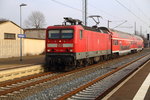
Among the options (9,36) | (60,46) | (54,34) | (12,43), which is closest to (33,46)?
(12,43)

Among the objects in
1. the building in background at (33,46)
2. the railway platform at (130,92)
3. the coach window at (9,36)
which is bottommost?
the railway platform at (130,92)

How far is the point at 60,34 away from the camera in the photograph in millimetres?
15414

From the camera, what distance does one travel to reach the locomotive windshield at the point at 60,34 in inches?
595

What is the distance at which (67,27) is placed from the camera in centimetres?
1523

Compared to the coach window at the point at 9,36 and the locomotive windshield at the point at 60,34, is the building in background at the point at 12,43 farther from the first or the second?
the locomotive windshield at the point at 60,34

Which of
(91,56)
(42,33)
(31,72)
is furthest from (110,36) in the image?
(42,33)

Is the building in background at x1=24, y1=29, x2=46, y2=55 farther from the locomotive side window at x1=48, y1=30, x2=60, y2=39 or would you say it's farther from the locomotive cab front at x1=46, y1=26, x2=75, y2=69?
the locomotive cab front at x1=46, y1=26, x2=75, y2=69

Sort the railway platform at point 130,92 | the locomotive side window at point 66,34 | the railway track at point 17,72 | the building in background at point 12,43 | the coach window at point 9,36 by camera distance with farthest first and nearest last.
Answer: the coach window at point 9,36 → the building in background at point 12,43 → the locomotive side window at point 66,34 → the railway track at point 17,72 → the railway platform at point 130,92

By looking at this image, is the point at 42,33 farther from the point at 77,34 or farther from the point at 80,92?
the point at 80,92

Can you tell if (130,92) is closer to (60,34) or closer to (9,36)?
(60,34)

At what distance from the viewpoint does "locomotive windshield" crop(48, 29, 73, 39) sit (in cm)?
1512

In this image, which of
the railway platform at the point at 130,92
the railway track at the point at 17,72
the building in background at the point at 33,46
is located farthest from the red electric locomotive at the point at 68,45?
the building in background at the point at 33,46

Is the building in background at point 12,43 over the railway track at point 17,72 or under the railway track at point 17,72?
over

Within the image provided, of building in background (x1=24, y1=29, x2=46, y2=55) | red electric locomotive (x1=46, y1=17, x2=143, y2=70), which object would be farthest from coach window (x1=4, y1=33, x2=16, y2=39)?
red electric locomotive (x1=46, y1=17, x2=143, y2=70)
